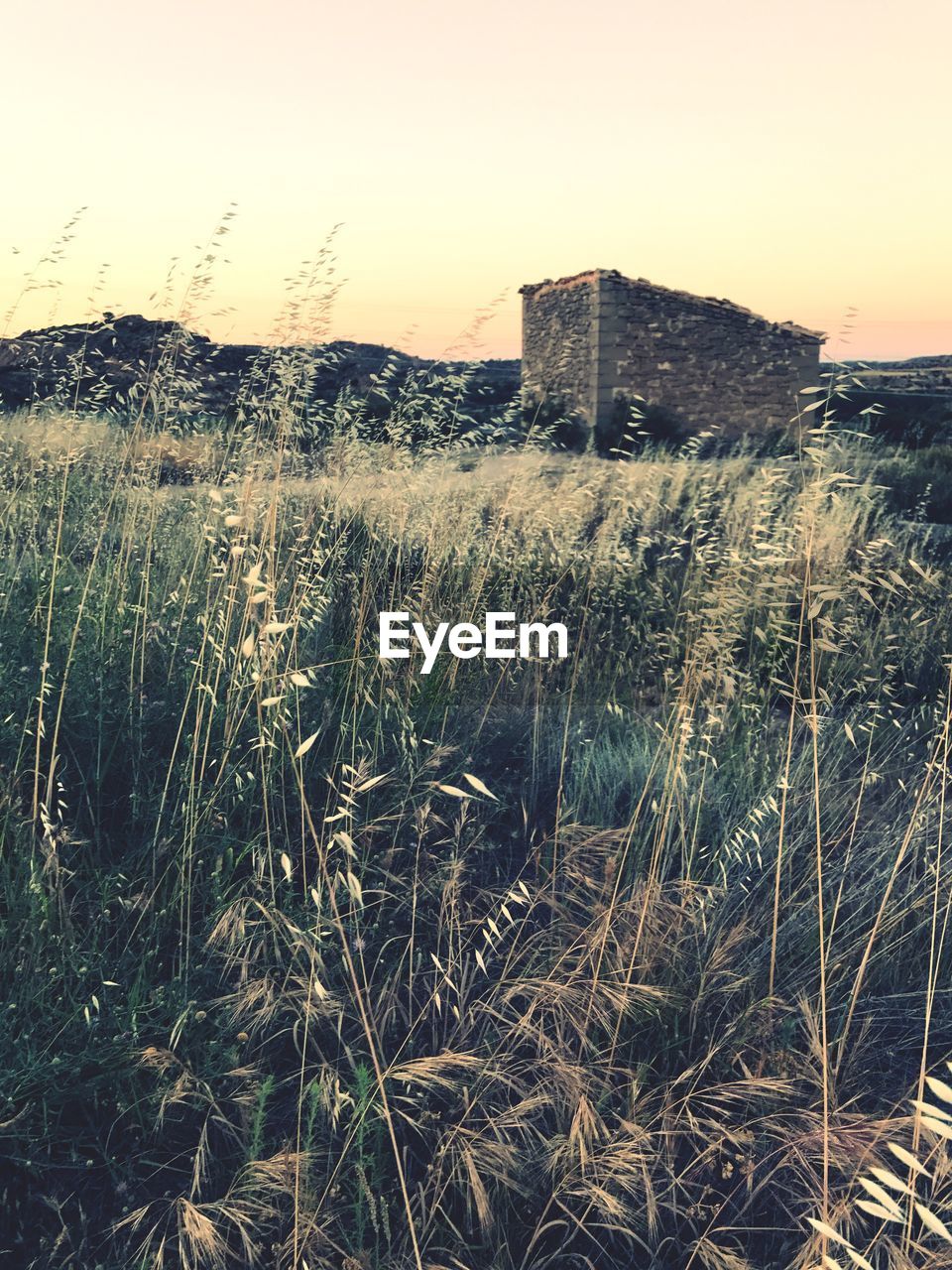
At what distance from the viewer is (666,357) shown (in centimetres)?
1767

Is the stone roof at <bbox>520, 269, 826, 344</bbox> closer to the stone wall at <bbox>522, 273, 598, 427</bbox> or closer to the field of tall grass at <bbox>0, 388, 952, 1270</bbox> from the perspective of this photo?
the stone wall at <bbox>522, 273, 598, 427</bbox>

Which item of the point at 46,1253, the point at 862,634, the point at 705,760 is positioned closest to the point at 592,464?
the point at 862,634

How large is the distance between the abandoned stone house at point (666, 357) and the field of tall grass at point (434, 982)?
47.1 feet

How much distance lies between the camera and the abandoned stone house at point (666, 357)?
1717 cm

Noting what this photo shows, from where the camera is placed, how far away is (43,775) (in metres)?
2.23

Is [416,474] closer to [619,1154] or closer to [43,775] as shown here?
[43,775]

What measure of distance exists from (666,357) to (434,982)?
17274mm

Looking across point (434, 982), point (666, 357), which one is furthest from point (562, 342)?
point (434, 982)

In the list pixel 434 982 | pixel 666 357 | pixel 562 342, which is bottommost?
pixel 434 982

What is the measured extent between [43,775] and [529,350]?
2124 cm

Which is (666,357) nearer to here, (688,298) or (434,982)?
(688,298)

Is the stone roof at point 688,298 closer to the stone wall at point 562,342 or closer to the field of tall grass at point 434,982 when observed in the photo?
the stone wall at point 562,342

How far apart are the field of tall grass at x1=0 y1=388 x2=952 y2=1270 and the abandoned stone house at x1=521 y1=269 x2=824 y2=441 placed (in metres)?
14.4

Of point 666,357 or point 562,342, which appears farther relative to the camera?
point 562,342
